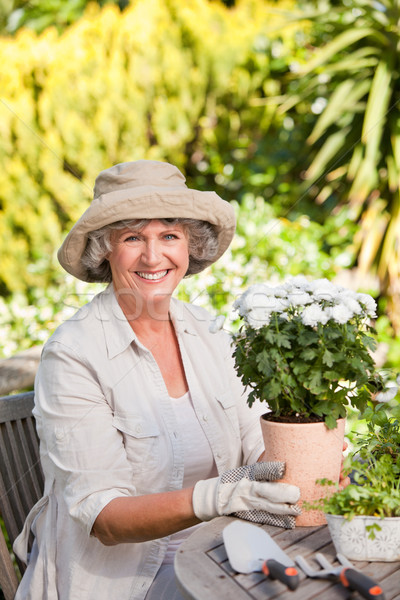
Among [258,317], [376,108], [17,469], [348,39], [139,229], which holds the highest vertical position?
[348,39]

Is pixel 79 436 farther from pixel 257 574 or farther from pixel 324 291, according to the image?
pixel 324 291

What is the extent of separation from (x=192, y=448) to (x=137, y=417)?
0.21 meters

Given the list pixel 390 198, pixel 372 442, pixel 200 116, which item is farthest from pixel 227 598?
pixel 200 116

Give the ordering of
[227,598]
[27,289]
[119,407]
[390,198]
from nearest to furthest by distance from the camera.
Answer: [227,598], [119,407], [390,198], [27,289]

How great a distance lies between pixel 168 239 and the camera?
193cm

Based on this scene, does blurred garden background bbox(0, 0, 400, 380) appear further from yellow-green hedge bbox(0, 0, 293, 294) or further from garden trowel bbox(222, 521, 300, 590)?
garden trowel bbox(222, 521, 300, 590)

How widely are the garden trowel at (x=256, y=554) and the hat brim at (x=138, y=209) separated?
2.97 ft

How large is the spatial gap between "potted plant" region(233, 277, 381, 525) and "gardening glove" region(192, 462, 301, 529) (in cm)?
3

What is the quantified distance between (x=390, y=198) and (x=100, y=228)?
383cm

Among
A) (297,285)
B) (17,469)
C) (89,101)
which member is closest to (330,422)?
(297,285)

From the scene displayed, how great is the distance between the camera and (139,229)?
1.87 metres

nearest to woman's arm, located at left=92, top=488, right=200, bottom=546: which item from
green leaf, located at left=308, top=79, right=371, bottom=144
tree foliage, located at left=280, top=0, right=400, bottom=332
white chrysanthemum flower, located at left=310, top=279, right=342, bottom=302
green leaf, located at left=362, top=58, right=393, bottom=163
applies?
white chrysanthemum flower, located at left=310, top=279, right=342, bottom=302

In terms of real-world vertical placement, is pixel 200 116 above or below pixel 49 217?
above

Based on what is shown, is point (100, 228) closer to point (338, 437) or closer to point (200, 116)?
point (338, 437)
